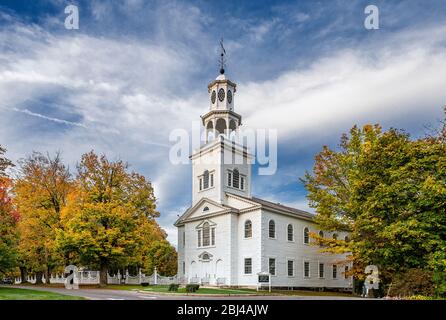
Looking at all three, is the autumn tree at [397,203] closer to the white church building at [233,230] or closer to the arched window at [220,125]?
the white church building at [233,230]

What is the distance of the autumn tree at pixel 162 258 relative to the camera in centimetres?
6297

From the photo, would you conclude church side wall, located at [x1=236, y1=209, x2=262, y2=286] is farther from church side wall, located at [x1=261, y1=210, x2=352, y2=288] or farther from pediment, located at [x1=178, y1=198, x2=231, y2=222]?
pediment, located at [x1=178, y1=198, x2=231, y2=222]

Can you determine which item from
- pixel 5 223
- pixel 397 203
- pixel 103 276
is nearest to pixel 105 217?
pixel 103 276

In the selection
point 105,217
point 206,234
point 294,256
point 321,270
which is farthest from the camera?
point 321,270

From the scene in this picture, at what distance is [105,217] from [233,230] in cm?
1273

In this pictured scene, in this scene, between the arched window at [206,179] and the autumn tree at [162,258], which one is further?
the autumn tree at [162,258]

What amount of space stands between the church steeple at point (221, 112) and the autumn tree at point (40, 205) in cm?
1630

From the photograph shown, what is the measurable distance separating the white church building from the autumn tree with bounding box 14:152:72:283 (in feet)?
45.7

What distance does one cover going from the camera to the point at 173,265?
66.8 m

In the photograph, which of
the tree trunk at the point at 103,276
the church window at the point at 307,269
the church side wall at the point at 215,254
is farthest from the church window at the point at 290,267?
the tree trunk at the point at 103,276

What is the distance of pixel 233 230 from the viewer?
4275 cm

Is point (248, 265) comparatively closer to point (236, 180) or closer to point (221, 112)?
point (236, 180)

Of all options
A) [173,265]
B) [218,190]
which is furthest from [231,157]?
[173,265]

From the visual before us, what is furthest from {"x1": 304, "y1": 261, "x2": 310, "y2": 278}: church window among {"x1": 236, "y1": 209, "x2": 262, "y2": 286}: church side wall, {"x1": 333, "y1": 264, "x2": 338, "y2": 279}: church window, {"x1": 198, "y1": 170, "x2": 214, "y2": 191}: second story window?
{"x1": 198, "y1": 170, "x2": 214, "y2": 191}: second story window
